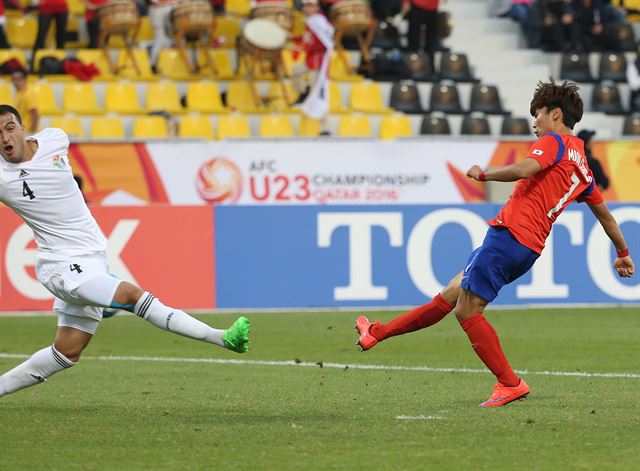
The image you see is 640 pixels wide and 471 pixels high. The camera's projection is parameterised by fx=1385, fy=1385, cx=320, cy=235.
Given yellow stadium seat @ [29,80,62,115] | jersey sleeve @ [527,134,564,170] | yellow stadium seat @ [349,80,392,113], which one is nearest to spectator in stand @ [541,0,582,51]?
yellow stadium seat @ [349,80,392,113]

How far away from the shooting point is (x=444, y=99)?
23969mm

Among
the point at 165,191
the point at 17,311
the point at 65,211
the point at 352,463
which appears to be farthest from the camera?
the point at 165,191

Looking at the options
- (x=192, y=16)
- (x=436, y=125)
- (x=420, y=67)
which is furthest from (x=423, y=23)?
(x=192, y=16)

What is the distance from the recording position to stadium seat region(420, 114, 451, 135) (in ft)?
74.8

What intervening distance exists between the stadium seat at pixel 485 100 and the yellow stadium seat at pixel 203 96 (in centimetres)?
461

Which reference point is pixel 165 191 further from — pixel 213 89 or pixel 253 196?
pixel 213 89

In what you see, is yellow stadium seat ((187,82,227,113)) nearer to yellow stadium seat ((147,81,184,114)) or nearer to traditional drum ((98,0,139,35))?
yellow stadium seat ((147,81,184,114))

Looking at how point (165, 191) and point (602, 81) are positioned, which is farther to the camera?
point (602, 81)

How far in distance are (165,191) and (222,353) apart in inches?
281

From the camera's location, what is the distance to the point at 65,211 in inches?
336

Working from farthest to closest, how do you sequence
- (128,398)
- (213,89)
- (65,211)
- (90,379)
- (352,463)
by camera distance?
(213,89) → (90,379) → (128,398) → (65,211) → (352,463)

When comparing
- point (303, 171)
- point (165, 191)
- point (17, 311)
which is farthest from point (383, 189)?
point (17, 311)

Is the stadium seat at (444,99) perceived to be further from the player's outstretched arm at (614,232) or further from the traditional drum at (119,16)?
the player's outstretched arm at (614,232)

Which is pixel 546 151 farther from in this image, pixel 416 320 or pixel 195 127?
pixel 195 127
